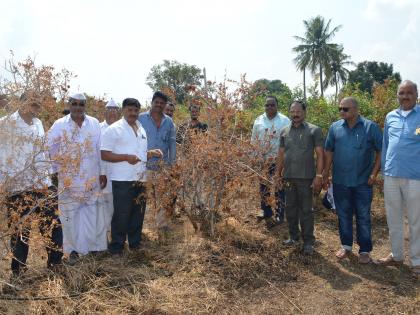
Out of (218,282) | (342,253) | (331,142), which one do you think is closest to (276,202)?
(342,253)

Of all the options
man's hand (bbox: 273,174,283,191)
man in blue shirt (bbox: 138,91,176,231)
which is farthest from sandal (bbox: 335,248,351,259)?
man in blue shirt (bbox: 138,91,176,231)

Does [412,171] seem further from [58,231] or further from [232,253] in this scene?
[58,231]

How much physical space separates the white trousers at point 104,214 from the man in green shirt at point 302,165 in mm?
2056

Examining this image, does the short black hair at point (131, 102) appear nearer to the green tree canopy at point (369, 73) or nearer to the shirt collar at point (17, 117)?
the shirt collar at point (17, 117)

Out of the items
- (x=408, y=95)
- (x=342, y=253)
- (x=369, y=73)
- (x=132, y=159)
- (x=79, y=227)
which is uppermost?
(x=369, y=73)

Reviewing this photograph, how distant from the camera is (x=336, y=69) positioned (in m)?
42.2

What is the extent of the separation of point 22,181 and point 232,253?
221 centimetres

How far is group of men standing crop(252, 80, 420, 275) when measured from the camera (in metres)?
4.10

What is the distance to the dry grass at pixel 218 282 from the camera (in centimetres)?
339

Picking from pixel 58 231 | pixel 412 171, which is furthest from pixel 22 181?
pixel 412 171

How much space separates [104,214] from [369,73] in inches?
1670

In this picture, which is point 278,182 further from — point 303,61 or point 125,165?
point 303,61

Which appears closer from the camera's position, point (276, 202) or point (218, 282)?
point (218, 282)

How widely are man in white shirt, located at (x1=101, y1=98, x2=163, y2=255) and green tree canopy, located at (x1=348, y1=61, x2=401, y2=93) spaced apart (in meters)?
40.1
